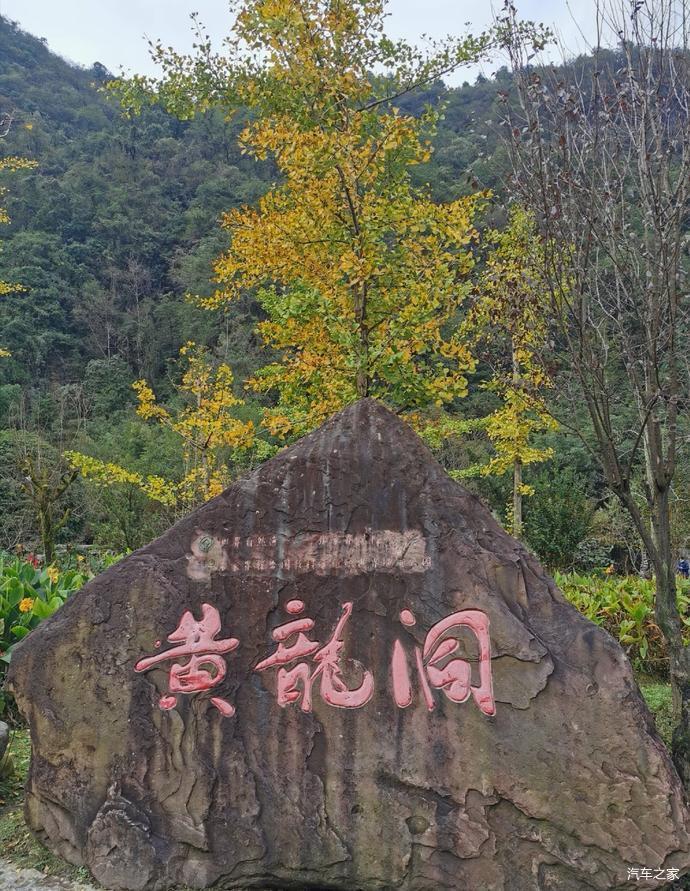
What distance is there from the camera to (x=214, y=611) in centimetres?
288

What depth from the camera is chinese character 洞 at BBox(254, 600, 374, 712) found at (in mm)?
2762

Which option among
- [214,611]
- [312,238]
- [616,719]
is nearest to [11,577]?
[214,611]

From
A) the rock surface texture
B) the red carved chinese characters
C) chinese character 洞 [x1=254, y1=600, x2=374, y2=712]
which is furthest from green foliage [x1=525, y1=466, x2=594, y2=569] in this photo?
chinese character 洞 [x1=254, y1=600, x2=374, y2=712]

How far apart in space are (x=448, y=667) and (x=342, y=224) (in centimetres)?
397

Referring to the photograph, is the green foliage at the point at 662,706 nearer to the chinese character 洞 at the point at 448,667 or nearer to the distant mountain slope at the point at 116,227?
the chinese character 洞 at the point at 448,667

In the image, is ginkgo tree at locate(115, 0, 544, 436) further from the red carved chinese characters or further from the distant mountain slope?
the distant mountain slope

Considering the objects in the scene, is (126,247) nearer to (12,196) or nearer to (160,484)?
(12,196)

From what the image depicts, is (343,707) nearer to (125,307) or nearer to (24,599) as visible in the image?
(24,599)

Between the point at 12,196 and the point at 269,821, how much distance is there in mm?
32650

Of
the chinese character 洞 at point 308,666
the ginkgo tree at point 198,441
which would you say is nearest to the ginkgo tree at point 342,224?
the ginkgo tree at point 198,441

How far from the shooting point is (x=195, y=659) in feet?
9.26

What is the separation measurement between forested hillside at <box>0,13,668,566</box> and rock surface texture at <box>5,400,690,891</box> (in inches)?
→ 222

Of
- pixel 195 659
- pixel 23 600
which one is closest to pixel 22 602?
pixel 23 600

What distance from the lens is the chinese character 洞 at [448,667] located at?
8.84 feet
